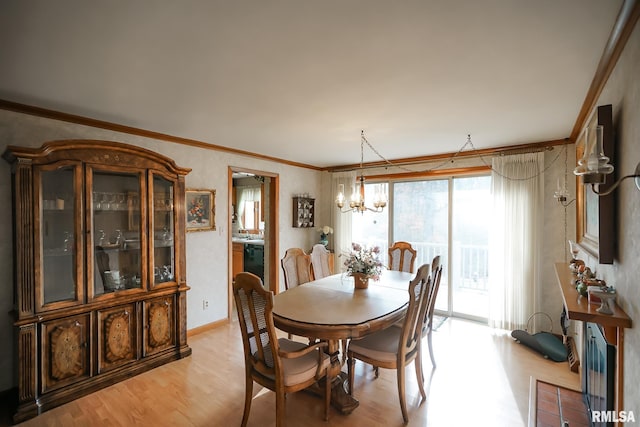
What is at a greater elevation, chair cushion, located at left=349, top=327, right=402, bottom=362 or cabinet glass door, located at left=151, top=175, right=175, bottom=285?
cabinet glass door, located at left=151, top=175, right=175, bottom=285

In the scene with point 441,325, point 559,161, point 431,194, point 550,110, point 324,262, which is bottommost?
point 441,325

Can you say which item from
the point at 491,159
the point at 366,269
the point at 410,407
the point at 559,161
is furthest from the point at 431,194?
the point at 410,407

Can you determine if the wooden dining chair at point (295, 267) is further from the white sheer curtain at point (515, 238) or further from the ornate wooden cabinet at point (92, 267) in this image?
the white sheer curtain at point (515, 238)

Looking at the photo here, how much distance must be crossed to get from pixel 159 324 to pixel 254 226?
4.02m

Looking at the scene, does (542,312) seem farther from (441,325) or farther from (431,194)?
(431,194)

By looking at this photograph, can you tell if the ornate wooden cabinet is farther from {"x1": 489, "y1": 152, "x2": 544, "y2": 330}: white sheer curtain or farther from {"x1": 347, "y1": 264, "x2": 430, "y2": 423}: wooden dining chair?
{"x1": 489, "y1": 152, "x2": 544, "y2": 330}: white sheer curtain

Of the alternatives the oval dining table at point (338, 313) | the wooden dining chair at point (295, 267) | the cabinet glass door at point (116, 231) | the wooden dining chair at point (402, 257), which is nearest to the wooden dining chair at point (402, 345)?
the oval dining table at point (338, 313)

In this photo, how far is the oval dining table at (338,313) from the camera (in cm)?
211

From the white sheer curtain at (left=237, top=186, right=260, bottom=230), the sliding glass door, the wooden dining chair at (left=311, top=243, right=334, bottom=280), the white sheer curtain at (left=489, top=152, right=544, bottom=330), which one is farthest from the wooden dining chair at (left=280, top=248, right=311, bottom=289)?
the white sheer curtain at (left=237, top=186, right=260, bottom=230)

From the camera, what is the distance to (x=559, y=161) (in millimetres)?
3715

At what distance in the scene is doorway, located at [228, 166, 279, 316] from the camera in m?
4.76

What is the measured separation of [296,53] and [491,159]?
3.46 meters

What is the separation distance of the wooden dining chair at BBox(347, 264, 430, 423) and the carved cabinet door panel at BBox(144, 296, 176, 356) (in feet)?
6.38

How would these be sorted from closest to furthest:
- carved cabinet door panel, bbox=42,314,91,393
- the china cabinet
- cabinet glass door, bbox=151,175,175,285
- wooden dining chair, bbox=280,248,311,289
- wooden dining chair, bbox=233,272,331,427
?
wooden dining chair, bbox=233,272,331,427
carved cabinet door panel, bbox=42,314,91,393
cabinet glass door, bbox=151,175,175,285
wooden dining chair, bbox=280,248,311,289
the china cabinet
